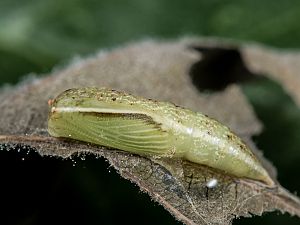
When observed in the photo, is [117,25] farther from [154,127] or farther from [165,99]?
[154,127]

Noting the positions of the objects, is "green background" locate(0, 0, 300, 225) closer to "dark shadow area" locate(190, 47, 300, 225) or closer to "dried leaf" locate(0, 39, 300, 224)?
"dark shadow area" locate(190, 47, 300, 225)

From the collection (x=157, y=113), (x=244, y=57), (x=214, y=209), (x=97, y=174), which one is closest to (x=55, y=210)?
(x=97, y=174)

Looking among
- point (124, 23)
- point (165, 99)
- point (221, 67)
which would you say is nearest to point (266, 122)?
point (221, 67)

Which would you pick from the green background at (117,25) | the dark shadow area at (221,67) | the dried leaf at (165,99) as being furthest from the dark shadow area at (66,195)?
the green background at (117,25)

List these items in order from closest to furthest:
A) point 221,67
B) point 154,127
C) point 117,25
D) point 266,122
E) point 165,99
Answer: point 154,127, point 165,99, point 221,67, point 266,122, point 117,25

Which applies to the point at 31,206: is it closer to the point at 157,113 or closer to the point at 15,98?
the point at 15,98

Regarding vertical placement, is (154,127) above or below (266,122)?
below
